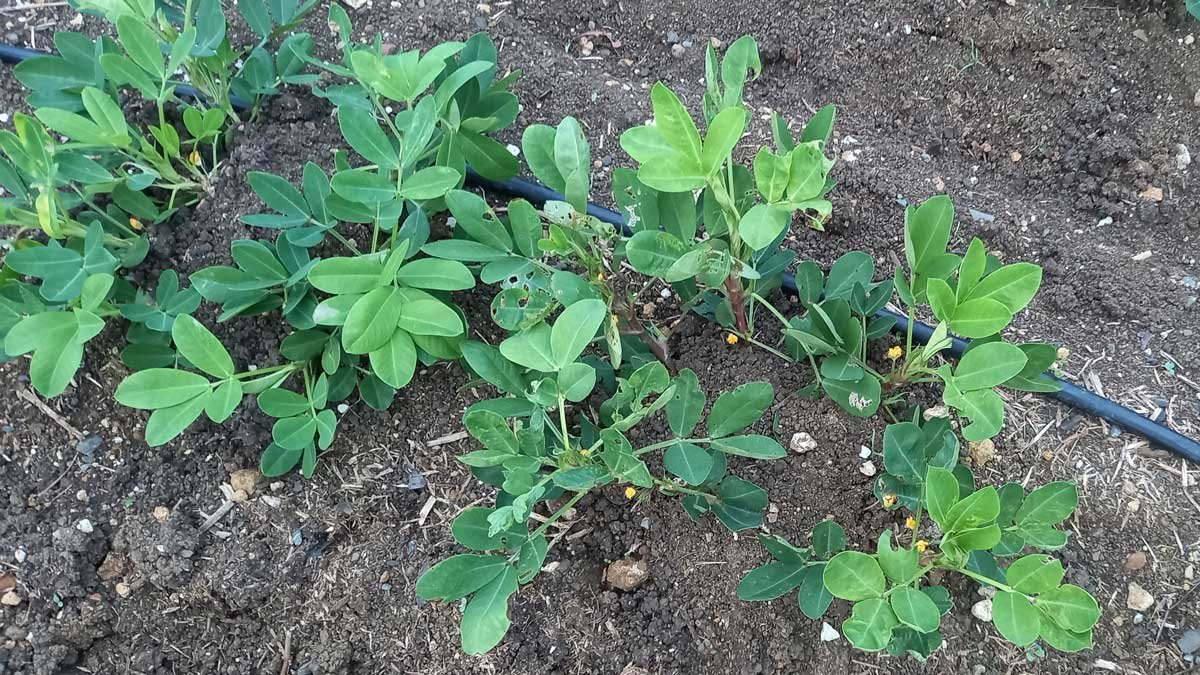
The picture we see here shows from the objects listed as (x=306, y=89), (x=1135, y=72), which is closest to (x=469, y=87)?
(x=306, y=89)

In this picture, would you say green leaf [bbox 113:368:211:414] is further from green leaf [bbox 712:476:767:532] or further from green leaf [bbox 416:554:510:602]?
green leaf [bbox 712:476:767:532]

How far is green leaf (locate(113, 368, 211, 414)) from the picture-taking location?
51.1 inches

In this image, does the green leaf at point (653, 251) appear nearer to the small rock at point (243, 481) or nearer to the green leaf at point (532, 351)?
the green leaf at point (532, 351)

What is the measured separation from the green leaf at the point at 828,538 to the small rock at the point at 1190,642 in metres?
0.64

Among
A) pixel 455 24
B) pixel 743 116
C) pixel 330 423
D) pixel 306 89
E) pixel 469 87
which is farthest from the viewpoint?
pixel 455 24

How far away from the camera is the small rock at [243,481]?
5.30ft

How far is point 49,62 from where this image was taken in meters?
1.61

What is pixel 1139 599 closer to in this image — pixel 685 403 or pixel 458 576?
pixel 685 403

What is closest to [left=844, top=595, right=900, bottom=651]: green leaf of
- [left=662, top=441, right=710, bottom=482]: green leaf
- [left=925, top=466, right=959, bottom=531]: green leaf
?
[left=925, top=466, right=959, bottom=531]: green leaf

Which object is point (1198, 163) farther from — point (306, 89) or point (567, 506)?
point (306, 89)

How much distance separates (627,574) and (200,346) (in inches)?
32.6

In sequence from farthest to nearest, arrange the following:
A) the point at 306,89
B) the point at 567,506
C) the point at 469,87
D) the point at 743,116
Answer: the point at 306,89
the point at 469,87
the point at 567,506
the point at 743,116

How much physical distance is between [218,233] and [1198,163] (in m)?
2.10

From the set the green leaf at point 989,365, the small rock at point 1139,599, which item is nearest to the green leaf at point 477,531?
the green leaf at point 989,365
